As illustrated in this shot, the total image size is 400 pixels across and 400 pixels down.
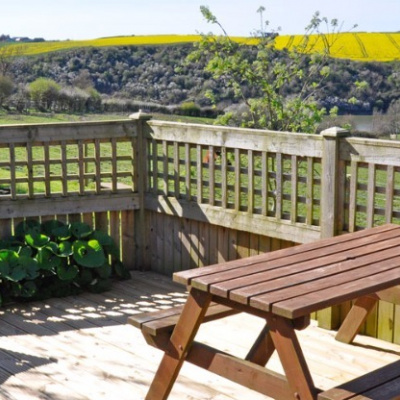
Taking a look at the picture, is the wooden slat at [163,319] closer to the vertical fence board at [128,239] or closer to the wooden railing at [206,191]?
the wooden railing at [206,191]

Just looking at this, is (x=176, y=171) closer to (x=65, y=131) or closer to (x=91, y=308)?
(x=65, y=131)

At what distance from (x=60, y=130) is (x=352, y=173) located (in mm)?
2641

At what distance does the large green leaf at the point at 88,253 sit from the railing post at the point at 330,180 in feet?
6.34

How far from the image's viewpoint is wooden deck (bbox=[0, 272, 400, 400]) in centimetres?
471

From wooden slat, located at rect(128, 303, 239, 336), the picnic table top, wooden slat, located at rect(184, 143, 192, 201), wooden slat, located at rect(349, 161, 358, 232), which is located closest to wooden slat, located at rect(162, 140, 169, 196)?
wooden slat, located at rect(184, 143, 192, 201)

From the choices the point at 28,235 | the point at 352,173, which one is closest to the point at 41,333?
the point at 28,235

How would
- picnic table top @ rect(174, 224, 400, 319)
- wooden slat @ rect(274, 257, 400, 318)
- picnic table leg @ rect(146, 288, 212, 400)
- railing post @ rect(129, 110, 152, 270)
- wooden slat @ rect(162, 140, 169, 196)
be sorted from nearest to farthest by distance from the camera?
wooden slat @ rect(274, 257, 400, 318), picnic table top @ rect(174, 224, 400, 319), picnic table leg @ rect(146, 288, 212, 400), wooden slat @ rect(162, 140, 169, 196), railing post @ rect(129, 110, 152, 270)

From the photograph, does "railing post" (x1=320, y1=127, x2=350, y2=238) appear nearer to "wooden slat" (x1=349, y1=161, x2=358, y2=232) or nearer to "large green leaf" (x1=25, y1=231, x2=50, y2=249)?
"wooden slat" (x1=349, y1=161, x2=358, y2=232)

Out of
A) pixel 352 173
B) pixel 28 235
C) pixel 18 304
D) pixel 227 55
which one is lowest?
pixel 18 304

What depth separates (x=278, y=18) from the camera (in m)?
10.7

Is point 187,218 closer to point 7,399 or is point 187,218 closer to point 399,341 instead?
point 399,341

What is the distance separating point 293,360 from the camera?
334 centimetres

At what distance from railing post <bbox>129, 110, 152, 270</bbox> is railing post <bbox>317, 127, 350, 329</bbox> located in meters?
2.11

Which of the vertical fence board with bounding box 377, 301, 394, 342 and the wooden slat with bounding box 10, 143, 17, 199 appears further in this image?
the wooden slat with bounding box 10, 143, 17, 199
